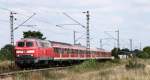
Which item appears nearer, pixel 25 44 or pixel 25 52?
pixel 25 52

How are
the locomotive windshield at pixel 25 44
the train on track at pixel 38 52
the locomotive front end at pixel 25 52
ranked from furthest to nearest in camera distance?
the locomotive windshield at pixel 25 44 < the train on track at pixel 38 52 < the locomotive front end at pixel 25 52

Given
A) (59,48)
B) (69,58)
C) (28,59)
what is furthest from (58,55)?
(28,59)

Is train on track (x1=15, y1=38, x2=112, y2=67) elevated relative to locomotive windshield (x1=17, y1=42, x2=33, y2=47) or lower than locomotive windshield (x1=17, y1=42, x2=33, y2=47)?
lower

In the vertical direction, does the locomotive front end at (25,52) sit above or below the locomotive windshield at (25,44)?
below

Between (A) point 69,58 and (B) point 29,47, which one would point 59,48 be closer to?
(A) point 69,58

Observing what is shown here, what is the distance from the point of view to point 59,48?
52469 millimetres

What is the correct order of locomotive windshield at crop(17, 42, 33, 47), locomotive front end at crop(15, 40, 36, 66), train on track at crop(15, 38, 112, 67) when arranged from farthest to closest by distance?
locomotive windshield at crop(17, 42, 33, 47), train on track at crop(15, 38, 112, 67), locomotive front end at crop(15, 40, 36, 66)

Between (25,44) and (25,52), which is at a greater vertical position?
(25,44)

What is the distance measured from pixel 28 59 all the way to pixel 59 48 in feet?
33.2

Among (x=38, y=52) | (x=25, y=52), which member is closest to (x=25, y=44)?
(x=25, y=52)

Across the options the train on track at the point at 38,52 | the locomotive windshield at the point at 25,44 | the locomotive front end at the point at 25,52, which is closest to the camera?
the locomotive front end at the point at 25,52

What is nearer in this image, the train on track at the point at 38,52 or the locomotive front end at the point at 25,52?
the locomotive front end at the point at 25,52

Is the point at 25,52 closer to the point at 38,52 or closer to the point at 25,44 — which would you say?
the point at 25,44

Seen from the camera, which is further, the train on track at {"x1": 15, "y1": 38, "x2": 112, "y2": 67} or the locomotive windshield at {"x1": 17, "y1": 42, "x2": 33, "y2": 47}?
the locomotive windshield at {"x1": 17, "y1": 42, "x2": 33, "y2": 47}
